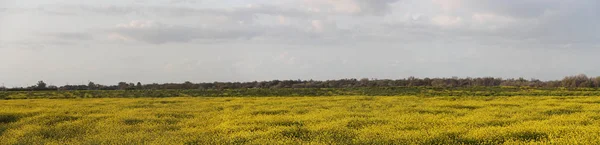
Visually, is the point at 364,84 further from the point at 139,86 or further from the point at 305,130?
the point at 305,130

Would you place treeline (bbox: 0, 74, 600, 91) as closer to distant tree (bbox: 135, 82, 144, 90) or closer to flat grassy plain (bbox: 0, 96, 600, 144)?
distant tree (bbox: 135, 82, 144, 90)

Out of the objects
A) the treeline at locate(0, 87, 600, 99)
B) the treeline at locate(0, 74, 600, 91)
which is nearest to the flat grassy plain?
the treeline at locate(0, 87, 600, 99)

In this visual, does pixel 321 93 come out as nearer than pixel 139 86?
Yes

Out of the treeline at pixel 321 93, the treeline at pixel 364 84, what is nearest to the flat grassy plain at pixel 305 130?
the treeline at pixel 321 93

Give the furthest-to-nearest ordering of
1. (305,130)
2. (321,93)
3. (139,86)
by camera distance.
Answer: (139,86) < (321,93) < (305,130)

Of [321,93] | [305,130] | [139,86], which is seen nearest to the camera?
[305,130]

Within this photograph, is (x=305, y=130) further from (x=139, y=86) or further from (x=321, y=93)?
(x=139, y=86)

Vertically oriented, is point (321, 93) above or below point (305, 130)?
above

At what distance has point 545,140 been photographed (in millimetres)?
11727

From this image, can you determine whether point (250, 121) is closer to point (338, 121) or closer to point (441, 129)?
point (338, 121)

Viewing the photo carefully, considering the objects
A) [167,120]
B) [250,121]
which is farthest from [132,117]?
[250,121]

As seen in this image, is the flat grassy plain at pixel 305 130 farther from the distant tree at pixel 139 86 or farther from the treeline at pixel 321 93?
the distant tree at pixel 139 86

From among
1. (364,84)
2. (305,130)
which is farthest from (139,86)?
(305,130)

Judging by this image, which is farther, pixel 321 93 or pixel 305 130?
pixel 321 93
